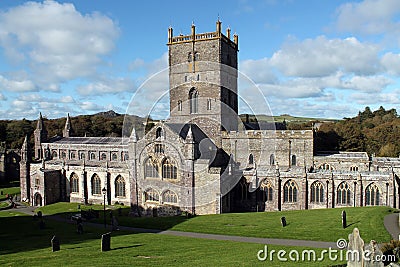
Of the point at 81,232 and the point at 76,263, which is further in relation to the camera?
the point at 81,232

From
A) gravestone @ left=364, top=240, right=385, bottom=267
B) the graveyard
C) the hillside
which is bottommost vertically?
the graveyard

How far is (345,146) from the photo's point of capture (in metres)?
61.2

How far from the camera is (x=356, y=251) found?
468 inches

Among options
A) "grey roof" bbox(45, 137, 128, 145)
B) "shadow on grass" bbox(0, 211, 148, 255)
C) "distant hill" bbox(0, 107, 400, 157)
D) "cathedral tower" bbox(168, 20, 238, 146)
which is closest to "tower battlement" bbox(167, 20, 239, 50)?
"cathedral tower" bbox(168, 20, 238, 146)

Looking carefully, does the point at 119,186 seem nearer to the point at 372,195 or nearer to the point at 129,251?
the point at 129,251

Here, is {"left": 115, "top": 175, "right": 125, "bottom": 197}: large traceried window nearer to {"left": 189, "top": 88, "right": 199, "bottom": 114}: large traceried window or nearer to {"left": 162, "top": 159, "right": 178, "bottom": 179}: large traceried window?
{"left": 162, "top": 159, "right": 178, "bottom": 179}: large traceried window

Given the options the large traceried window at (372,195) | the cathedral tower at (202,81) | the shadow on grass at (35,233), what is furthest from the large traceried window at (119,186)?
the large traceried window at (372,195)

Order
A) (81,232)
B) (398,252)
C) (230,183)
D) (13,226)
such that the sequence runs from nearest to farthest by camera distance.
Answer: (398,252) < (81,232) < (13,226) < (230,183)

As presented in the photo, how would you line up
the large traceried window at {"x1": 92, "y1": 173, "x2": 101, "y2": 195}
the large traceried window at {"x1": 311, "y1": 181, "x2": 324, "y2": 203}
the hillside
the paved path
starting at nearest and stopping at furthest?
the paved path → the large traceried window at {"x1": 311, "y1": 181, "x2": 324, "y2": 203} → the large traceried window at {"x1": 92, "y1": 173, "x2": 101, "y2": 195} → the hillside

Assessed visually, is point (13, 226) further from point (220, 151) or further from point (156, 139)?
point (220, 151)

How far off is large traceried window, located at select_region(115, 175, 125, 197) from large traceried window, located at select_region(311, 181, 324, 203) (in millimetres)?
21163

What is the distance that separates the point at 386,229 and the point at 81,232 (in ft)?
72.5

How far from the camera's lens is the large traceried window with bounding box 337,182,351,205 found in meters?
33.2

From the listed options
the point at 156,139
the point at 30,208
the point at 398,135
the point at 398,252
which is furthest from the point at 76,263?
the point at 398,135
